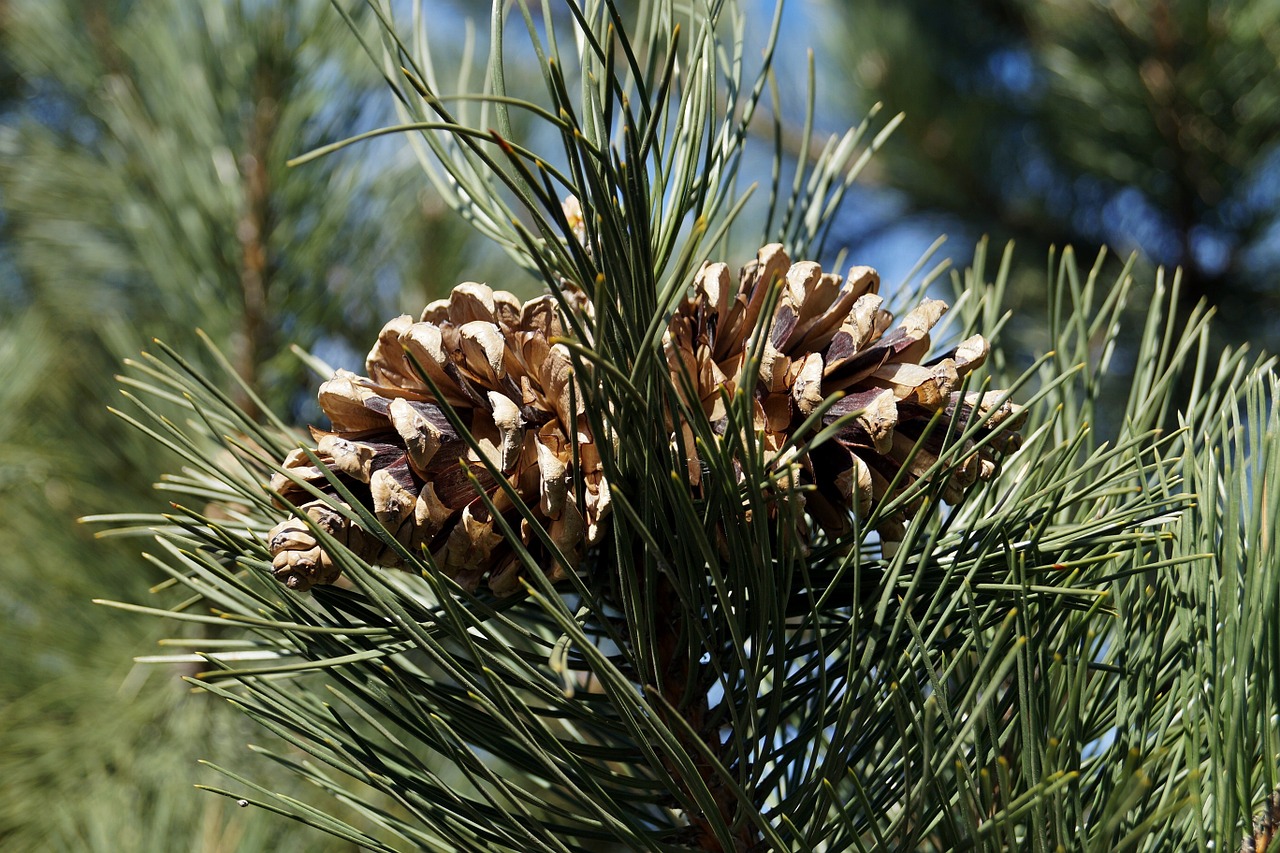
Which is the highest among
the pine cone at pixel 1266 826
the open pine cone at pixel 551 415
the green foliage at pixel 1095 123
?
the green foliage at pixel 1095 123

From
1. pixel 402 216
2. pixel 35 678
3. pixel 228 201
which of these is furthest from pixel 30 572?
pixel 402 216

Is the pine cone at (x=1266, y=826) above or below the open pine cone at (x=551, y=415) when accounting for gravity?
below

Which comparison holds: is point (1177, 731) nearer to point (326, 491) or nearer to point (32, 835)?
point (326, 491)

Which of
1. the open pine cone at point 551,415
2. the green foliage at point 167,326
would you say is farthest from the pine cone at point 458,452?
the green foliage at point 167,326

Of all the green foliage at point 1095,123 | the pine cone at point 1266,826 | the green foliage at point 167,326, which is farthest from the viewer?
the green foliage at point 1095,123

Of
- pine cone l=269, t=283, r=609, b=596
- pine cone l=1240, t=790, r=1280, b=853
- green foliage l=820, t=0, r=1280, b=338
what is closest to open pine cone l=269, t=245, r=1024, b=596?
pine cone l=269, t=283, r=609, b=596

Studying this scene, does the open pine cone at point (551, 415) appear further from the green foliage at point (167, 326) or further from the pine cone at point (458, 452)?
the green foliage at point (167, 326)

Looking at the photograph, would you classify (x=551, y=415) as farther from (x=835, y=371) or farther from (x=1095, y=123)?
(x=1095, y=123)

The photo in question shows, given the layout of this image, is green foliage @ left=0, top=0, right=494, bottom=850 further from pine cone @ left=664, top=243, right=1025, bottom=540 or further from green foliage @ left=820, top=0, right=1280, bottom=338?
green foliage @ left=820, top=0, right=1280, bottom=338
